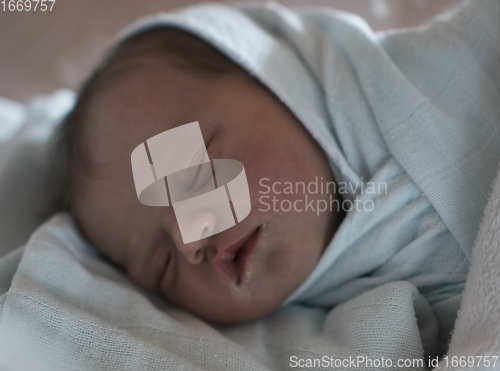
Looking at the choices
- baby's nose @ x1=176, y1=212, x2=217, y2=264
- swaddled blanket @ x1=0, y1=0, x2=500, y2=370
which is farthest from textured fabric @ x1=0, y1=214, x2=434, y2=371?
baby's nose @ x1=176, y1=212, x2=217, y2=264

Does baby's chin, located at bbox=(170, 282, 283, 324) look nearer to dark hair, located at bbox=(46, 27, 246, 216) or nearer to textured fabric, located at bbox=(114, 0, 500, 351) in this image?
textured fabric, located at bbox=(114, 0, 500, 351)

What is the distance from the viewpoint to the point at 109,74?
2.30 ft

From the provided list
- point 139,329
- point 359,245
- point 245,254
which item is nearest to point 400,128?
point 359,245

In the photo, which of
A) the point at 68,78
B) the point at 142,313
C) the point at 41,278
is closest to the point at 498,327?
the point at 142,313

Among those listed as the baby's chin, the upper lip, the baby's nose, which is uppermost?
the baby's nose

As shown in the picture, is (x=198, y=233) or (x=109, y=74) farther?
(x=109, y=74)

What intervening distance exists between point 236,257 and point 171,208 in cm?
12

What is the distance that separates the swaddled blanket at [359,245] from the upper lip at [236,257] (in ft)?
0.28

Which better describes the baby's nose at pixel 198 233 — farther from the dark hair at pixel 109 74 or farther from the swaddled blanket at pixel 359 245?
the dark hair at pixel 109 74

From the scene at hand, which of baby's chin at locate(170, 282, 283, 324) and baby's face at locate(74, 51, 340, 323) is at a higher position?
baby's face at locate(74, 51, 340, 323)

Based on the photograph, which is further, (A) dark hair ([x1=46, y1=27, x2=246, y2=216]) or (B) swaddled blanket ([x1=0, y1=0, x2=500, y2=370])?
(A) dark hair ([x1=46, y1=27, x2=246, y2=216])

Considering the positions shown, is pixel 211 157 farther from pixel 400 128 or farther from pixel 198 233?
pixel 400 128

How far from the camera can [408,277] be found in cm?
61

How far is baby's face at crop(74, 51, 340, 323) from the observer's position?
579 mm
